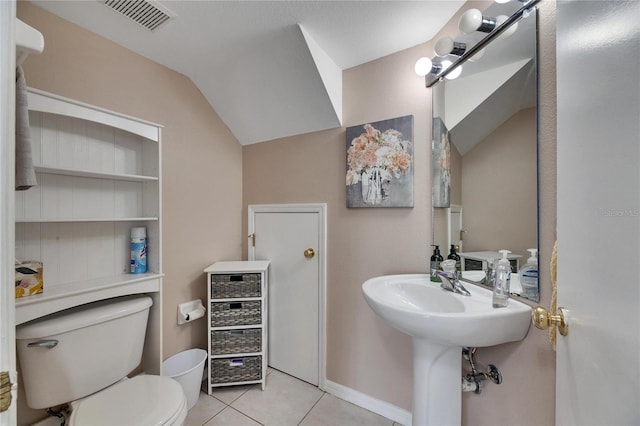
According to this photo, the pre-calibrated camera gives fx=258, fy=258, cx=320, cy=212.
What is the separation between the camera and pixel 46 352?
3.59ft

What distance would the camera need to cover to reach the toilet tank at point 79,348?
3.56 ft

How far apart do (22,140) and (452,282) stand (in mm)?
1720

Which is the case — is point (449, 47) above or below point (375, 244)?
above


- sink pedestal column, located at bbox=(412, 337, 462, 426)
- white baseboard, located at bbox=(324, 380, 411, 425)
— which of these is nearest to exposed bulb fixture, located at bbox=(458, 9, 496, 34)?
sink pedestal column, located at bbox=(412, 337, 462, 426)

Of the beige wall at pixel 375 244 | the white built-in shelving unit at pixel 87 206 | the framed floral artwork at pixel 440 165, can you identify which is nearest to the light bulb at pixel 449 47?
the beige wall at pixel 375 244

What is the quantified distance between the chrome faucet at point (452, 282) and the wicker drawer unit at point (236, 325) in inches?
44.4

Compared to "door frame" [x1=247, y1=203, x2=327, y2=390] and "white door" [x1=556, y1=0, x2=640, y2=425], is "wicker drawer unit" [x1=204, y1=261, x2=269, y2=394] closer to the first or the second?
"door frame" [x1=247, y1=203, x2=327, y2=390]

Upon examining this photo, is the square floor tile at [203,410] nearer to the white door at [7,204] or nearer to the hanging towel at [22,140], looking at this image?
the white door at [7,204]

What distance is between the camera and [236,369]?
1781 mm

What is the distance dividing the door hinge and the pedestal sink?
996 millimetres

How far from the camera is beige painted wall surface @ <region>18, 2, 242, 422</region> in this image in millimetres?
1320

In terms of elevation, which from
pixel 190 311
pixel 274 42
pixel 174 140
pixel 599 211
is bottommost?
pixel 190 311

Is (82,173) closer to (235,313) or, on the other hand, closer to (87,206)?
(87,206)

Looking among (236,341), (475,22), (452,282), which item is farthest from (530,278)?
(236,341)
